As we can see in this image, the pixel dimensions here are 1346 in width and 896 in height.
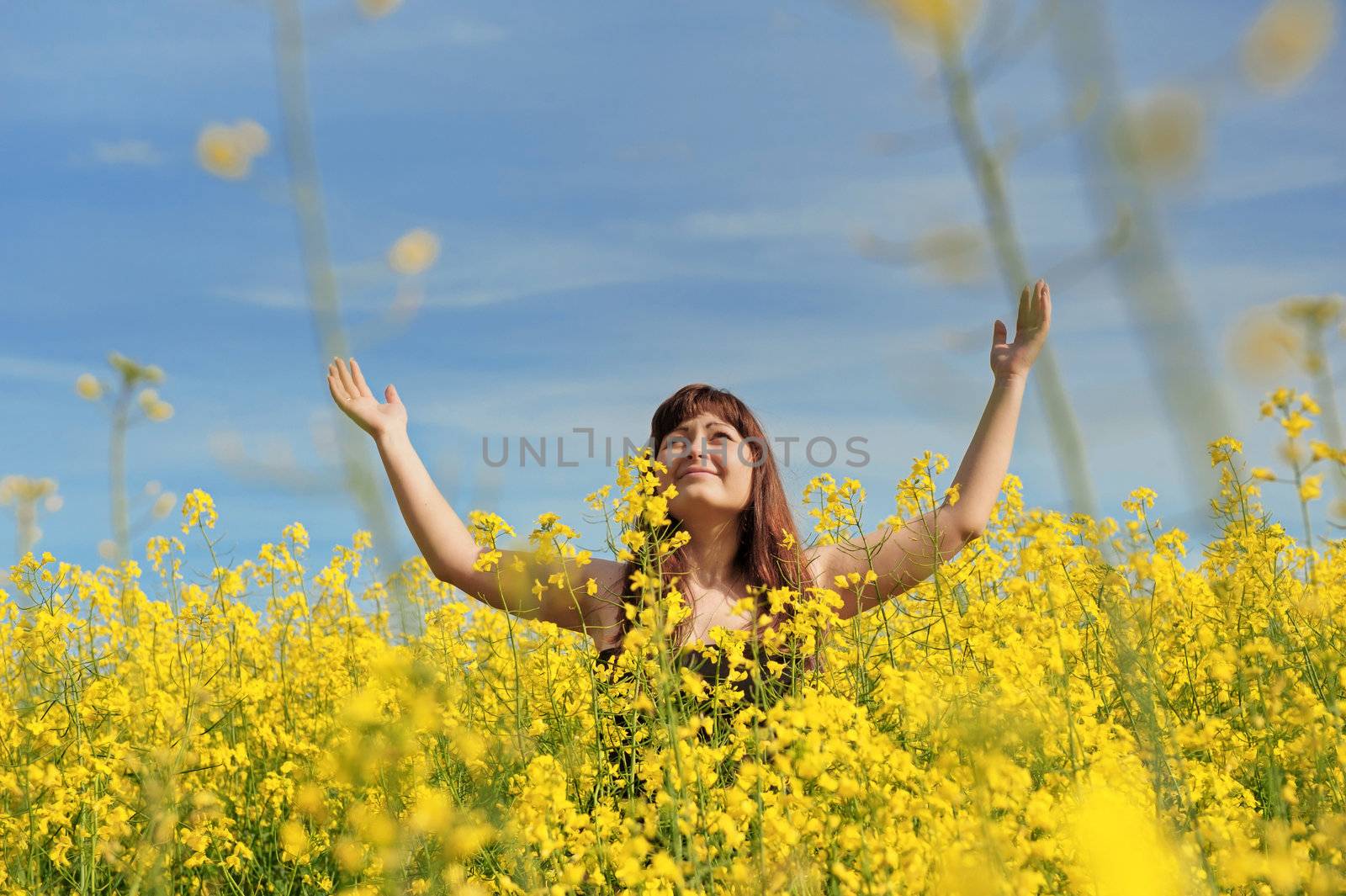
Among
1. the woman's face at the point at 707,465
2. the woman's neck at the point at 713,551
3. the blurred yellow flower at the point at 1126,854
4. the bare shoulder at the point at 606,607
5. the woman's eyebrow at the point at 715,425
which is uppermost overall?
the woman's eyebrow at the point at 715,425

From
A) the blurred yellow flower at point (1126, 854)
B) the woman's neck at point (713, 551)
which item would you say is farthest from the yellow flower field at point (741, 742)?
the woman's neck at point (713, 551)

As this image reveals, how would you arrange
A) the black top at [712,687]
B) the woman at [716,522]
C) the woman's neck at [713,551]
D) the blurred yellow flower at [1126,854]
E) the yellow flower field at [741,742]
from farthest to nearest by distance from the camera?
1. the woman's neck at [713,551]
2. the woman at [716,522]
3. the black top at [712,687]
4. the yellow flower field at [741,742]
5. the blurred yellow flower at [1126,854]

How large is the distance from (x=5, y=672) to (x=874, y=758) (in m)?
4.74

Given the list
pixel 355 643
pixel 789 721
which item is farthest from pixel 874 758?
pixel 355 643

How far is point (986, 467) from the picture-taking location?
3.41 metres

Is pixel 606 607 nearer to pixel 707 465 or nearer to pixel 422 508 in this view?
pixel 707 465

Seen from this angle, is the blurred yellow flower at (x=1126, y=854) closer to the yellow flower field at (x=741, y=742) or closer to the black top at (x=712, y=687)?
the yellow flower field at (x=741, y=742)

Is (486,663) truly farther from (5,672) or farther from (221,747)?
(5,672)

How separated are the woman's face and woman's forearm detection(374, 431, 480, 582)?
2.28 ft

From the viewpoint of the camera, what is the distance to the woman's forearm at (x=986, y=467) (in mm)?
3383

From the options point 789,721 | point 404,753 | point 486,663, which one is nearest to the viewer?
point 404,753

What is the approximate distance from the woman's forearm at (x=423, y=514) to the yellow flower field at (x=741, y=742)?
273 mm

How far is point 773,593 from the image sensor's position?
9.06 ft

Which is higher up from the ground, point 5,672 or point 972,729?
point 5,672
